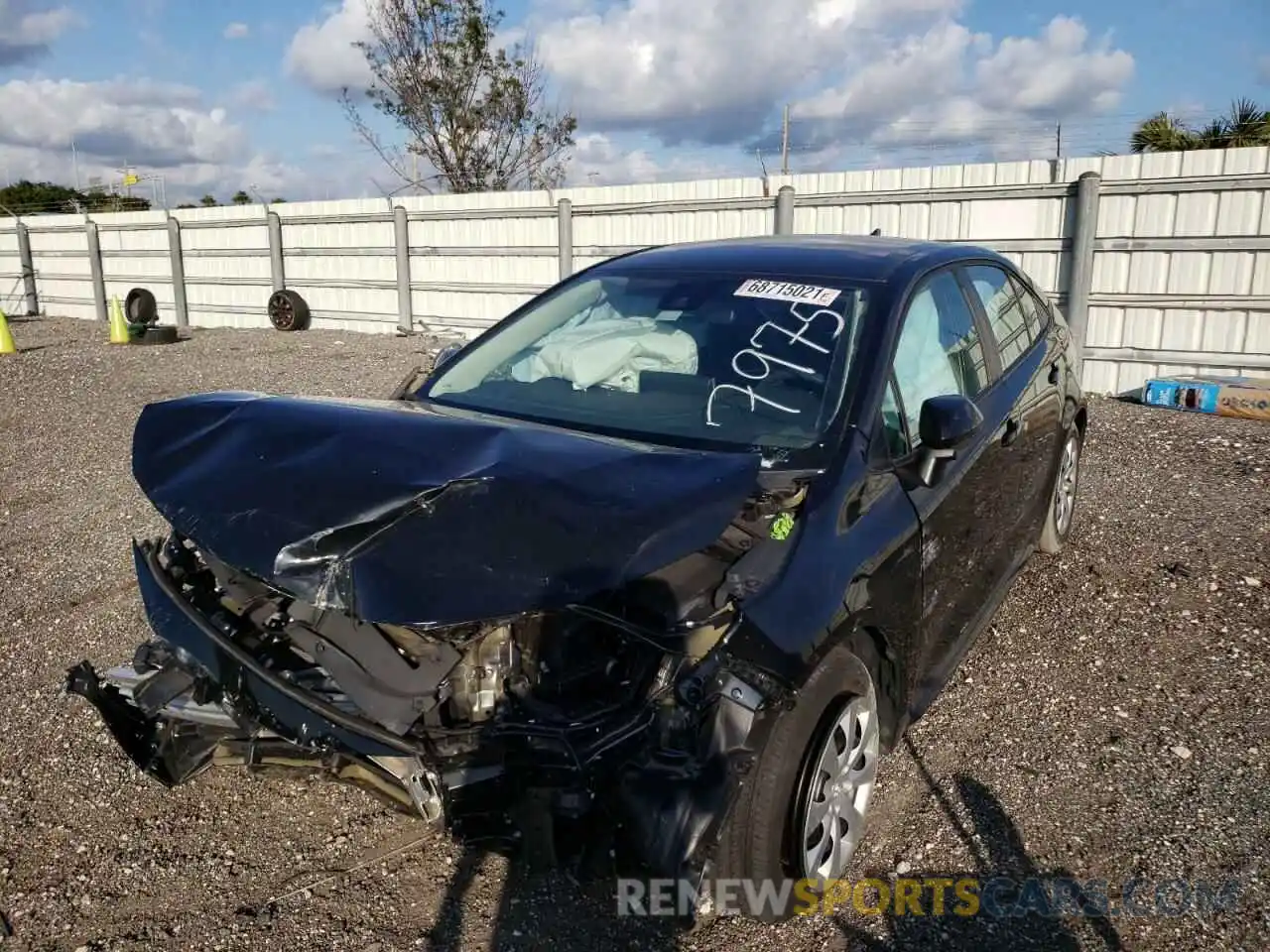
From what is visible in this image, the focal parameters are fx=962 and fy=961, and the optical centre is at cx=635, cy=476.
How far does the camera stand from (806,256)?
11.8 ft

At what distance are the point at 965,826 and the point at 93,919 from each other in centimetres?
249

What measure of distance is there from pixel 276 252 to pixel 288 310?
137 centimetres

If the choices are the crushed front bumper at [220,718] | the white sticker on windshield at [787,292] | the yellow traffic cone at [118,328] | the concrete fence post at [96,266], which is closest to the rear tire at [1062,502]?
the white sticker on windshield at [787,292]

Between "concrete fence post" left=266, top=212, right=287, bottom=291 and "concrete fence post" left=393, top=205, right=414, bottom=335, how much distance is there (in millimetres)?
3124

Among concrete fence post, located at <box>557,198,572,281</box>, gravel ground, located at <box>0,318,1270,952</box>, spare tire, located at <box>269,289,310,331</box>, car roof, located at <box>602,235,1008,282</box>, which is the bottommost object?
gravel ground, located at <box>0,318,1270,952</box>

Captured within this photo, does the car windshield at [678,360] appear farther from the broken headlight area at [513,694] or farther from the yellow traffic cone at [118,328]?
the yellow traffic cone at [118,328]

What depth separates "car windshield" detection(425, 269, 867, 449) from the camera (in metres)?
2.99

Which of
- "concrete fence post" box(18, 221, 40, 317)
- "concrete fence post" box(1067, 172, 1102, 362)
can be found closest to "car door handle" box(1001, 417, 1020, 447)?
"concrete fence post" box(1067, 172, 1102, 362)

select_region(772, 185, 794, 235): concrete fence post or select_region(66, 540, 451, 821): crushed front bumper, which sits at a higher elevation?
select_region(772, 185, 794, 235): concrete fence post

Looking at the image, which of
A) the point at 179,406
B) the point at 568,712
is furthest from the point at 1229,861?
the point at 179,406

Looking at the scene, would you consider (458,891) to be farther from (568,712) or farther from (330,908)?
(568,712)

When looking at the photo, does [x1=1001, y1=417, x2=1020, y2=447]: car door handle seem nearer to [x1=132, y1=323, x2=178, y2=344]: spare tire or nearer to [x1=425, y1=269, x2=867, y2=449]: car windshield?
[x1=425, y1=269, x2=867, y2=449]: car windshield

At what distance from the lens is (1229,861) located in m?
2.72

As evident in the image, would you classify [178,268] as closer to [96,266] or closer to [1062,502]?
[96,266]
